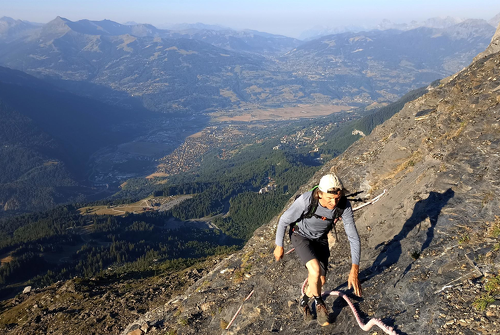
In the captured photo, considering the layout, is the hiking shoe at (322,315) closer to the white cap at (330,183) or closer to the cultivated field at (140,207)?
the white cap at (330,183)

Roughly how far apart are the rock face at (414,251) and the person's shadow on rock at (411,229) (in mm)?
40

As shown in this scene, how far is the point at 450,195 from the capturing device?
1213 centimetres

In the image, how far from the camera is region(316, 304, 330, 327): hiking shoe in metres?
9.08

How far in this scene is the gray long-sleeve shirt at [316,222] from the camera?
28.1 ft

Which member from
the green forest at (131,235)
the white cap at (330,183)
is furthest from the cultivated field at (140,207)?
the white cap at (330,183)

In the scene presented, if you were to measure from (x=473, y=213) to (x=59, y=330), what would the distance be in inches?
888

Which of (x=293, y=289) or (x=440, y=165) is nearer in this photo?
(x=293, y=289)

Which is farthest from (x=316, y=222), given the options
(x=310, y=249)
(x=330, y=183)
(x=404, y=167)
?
(x=404, y=167)

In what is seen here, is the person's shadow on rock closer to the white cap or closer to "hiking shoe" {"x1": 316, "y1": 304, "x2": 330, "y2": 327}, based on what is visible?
"hiking shoe" {"x1": 316, "y1": 304, "x2": 330, "y2": 327}

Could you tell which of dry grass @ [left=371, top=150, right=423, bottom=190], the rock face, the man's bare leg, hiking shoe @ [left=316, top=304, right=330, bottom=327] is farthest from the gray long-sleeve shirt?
dry grass @ [left=371, top=150, right=423, bottom=190]

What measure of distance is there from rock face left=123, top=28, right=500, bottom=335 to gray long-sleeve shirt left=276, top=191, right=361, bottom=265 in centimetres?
217

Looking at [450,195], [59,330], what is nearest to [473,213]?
[450,195]

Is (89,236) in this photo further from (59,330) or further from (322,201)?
(322,201)

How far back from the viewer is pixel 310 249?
9.10 meters
